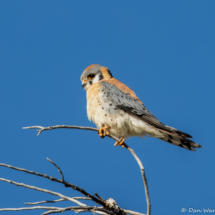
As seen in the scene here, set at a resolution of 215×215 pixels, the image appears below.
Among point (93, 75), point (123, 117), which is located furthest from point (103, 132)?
point (93, 75)

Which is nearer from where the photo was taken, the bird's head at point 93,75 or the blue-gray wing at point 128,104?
the blue-gray wing at point 128,104

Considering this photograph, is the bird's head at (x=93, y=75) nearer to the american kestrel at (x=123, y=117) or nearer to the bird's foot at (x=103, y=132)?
the american kestrel at (x=123, y=117)

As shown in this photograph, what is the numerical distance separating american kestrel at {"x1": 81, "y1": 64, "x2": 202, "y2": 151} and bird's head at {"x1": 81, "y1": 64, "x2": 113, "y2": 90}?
0.49 metres

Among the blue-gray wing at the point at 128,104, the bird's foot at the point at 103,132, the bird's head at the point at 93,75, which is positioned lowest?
the bird's foot at the point at 103,132

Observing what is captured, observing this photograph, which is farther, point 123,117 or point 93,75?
point 93,75

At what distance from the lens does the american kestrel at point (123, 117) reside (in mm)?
4301

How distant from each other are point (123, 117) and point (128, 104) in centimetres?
22

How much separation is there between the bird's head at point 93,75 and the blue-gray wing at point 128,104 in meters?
0.52

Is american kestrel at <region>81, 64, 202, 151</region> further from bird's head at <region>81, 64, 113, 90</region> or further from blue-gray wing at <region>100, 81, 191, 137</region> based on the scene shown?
bird's head at <region>81, 64, 113, 90</region>

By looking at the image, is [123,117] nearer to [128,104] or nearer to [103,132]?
[128,104]

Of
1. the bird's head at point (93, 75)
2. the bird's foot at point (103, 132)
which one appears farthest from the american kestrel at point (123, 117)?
the bird's head at point (93, 75)

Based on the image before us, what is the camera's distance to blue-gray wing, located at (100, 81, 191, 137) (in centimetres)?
432

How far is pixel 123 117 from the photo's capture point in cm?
438

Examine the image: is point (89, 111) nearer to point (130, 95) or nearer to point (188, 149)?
point (130, 95)
